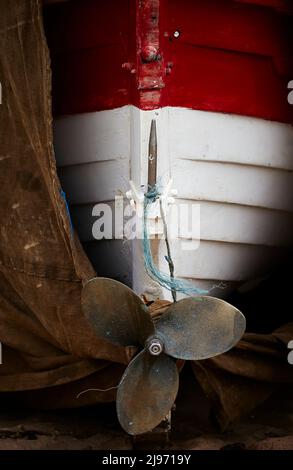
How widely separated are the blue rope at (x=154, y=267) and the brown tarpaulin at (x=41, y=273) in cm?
21

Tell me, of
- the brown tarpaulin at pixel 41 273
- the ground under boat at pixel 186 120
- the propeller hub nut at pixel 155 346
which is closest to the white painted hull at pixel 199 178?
the ground under boat at pixel 186 120

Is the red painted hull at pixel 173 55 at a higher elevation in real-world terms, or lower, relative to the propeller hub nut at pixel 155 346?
higher

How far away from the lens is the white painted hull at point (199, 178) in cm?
296

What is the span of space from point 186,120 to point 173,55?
226 mm

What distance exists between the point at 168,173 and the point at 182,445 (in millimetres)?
896

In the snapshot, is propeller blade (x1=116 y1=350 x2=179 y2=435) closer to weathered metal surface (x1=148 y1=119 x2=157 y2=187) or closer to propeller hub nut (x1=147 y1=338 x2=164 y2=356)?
→ propeller hub nut (x1=147 y1=338 x2=164 y2=356)

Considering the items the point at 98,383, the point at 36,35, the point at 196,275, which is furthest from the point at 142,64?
the point at 98,383

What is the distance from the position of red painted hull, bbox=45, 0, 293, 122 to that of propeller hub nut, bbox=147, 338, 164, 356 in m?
0.82

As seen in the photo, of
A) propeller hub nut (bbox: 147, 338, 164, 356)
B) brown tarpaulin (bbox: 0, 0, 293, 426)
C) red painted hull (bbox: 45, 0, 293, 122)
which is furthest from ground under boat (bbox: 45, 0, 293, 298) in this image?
propeller hub nut (bbox: 147, 338, 164, 356)

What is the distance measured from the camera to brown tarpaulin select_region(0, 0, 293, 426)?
2.83 metres

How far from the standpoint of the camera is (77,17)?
10.4 feet

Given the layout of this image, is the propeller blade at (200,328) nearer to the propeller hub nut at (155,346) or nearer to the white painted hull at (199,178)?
the propeller hub nut at (155,346)

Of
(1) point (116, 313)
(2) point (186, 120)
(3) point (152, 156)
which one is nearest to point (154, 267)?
(1) point (116, 313)
